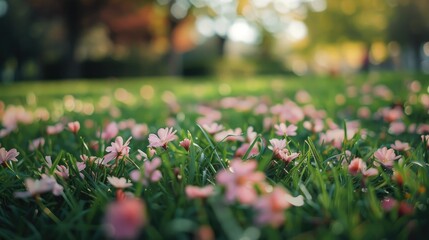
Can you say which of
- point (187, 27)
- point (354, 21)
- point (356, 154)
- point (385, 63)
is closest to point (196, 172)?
point (356, 154)

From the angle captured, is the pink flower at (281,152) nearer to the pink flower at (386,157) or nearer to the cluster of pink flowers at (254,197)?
the pink flower at (386,157)

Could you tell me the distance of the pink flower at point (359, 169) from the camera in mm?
1079

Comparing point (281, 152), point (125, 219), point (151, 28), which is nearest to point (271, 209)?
point (125, 219)

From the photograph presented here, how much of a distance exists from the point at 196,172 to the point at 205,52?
31.5 metres

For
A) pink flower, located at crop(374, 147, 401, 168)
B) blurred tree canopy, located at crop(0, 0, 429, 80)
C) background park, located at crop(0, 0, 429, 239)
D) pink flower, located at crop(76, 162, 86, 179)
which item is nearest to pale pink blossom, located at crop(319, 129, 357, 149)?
background park, located at crop(0, 0, 429, 239)

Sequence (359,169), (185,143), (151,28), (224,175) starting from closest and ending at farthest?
(224,175), (359,169), (185,143), (151,28)

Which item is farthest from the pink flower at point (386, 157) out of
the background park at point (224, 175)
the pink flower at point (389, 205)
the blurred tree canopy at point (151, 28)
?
the blurred tree canopy at point (151, 28)

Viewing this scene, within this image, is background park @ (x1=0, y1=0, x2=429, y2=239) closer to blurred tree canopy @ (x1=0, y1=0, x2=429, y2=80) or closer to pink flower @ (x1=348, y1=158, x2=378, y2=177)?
pink flower @ (x1=348, y1=158, x2=378, y2=177)

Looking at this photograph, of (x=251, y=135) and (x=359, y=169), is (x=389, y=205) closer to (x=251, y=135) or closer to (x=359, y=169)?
(x=359, y=169)

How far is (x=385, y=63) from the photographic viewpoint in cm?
3397

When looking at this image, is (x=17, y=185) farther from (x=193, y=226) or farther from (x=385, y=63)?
(x=385, y=63)

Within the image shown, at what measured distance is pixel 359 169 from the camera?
1.11 meters

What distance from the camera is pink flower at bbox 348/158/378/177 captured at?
1079 mm

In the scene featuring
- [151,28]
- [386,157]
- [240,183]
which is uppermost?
[240,183]
